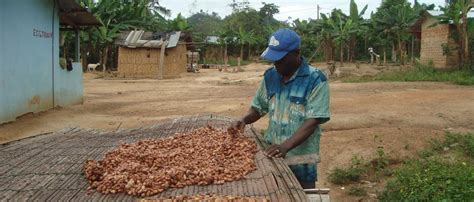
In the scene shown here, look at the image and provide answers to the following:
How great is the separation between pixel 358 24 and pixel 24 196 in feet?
90.0

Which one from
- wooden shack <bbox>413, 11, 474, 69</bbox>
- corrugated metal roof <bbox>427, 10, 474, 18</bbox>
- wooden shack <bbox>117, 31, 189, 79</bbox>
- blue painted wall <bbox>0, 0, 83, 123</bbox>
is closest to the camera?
blue painted wall <bbox>0, 0, 83, 123</bbox>

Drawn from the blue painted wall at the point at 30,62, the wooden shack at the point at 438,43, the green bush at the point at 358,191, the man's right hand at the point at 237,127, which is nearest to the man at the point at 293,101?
the man's right hand at the point at 237,127

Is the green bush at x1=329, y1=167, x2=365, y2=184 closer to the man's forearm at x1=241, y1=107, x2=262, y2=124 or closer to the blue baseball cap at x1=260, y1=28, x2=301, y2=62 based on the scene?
the man's forearm at x1=241, y1=107, x2=262, y2=124

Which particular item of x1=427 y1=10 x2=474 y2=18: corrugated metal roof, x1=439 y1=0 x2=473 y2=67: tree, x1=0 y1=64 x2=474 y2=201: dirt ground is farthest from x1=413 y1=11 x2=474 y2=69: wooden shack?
x1=0 y1=64 x2=474 y2=201: dirt ground

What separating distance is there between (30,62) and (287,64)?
29.6ft

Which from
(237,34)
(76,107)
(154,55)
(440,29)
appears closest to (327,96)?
(76,107)

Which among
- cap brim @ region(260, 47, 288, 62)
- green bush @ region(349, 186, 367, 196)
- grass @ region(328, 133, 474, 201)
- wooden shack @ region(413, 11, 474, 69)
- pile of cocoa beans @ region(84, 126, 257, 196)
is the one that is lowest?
green bush @ region(349, 186, 367, 196)

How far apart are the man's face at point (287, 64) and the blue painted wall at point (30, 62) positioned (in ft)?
25.2

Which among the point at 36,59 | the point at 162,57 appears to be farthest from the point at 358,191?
the point at 162,57

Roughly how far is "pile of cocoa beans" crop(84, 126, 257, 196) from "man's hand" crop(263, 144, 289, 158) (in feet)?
0.46

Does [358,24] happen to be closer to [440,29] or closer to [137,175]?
[440,29]

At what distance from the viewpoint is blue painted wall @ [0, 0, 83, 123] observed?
9.65 metres

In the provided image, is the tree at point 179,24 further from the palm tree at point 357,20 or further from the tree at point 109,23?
the palm tree at point 357,20

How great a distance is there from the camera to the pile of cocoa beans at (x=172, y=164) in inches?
116
